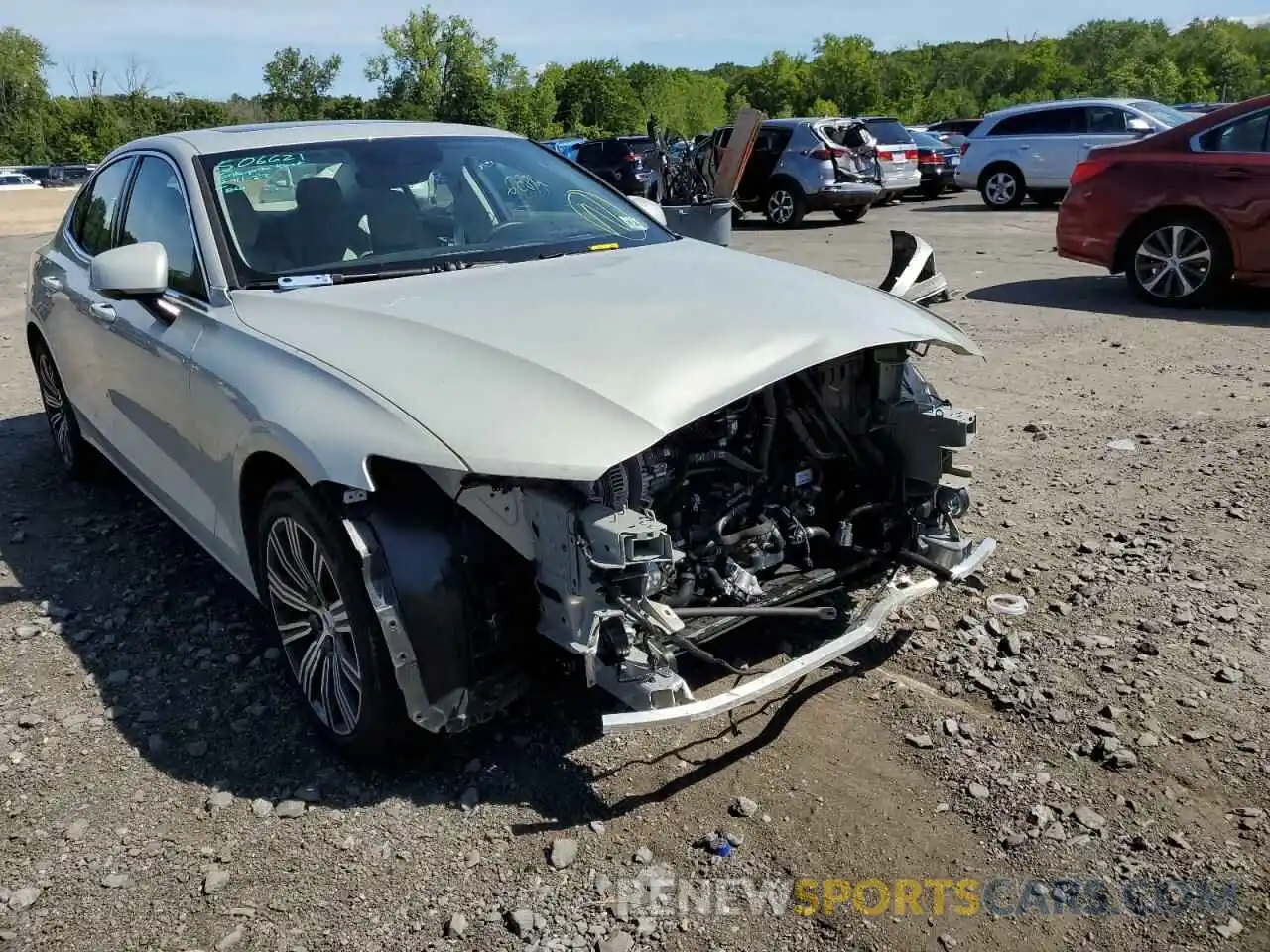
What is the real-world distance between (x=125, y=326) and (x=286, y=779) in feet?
6.38

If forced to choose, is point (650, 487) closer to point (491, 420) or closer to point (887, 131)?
point (491, 420)

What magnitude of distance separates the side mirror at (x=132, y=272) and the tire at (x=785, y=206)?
14.7 meters

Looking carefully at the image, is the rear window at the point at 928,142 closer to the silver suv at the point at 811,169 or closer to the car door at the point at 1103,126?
the silver suv at the point at 811,169

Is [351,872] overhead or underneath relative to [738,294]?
underneath

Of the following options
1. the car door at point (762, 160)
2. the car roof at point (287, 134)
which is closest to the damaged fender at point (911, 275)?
the car roof at point (287, 134)

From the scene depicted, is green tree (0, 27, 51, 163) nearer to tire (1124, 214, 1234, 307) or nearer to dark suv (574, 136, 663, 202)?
dark suv (574, 136, 663, 202)

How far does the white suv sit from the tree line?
4556 cm

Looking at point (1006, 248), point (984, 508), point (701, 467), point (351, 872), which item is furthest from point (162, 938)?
point (1006, 248)

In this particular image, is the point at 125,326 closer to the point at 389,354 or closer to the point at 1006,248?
the point at 389,354

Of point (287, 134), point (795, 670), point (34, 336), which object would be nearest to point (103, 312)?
point (287, 134)

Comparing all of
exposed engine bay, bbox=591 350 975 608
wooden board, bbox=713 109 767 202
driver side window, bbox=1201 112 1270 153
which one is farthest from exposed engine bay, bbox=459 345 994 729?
wooden board, bbox=713 109 767 202

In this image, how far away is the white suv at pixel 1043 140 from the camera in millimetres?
16906

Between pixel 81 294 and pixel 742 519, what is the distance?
317 centimetres

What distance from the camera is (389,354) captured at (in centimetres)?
299
